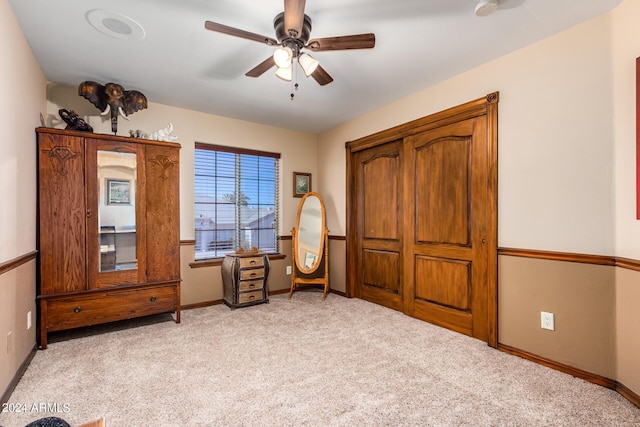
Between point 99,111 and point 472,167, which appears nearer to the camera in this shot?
point 472,167

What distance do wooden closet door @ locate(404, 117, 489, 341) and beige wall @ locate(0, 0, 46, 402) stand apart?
3301mm

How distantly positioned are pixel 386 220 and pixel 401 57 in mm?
1858

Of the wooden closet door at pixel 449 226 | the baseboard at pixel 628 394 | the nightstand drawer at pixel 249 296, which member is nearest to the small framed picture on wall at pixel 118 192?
the nightstand drawer at pixel 249 296

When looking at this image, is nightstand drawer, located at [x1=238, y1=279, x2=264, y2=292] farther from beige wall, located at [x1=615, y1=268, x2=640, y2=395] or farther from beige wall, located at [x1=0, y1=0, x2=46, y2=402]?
beige wall, located at [x1=615, y1=268, x2=640, y2=395]

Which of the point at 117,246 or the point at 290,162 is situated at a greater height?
the point at 290,162

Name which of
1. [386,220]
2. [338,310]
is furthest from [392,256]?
[338,310]

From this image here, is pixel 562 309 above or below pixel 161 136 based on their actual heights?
below

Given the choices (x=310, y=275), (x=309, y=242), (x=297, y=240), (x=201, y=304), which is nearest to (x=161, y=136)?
(x=201, y=304)

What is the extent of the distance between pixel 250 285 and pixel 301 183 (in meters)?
1.76

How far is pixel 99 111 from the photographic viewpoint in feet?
10.9

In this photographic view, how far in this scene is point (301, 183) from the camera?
4.84 meters

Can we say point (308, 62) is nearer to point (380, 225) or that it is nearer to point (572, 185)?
point (572, 185)

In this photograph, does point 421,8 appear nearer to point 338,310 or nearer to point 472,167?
point 472,167

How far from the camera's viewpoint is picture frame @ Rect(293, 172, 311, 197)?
4773mm
